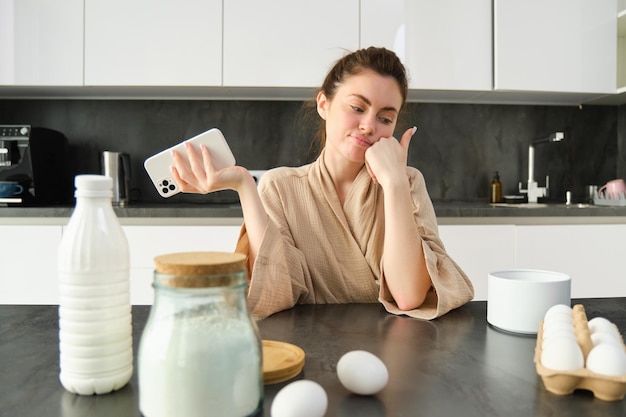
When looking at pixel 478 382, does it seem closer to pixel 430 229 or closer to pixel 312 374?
pixel 312 374

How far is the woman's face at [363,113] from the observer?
133 cm

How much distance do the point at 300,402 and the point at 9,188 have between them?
88.5 inches

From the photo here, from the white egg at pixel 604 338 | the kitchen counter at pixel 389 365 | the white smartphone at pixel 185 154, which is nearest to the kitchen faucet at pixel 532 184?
the kitchen counter at pixel 389 365

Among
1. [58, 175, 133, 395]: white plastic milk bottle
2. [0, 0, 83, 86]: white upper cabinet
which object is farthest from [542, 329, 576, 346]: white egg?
[0, 0, 83, 86]: white upper cabinet

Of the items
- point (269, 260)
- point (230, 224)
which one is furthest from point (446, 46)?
point (269, 260)

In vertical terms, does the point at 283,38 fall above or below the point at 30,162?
above

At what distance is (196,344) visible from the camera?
467 millimetres

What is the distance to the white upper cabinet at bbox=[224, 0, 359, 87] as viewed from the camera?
96.2 inches

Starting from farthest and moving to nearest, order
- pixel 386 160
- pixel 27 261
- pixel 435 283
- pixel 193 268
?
pixel 27 261 → pixel 386 160 → pixel 435 283 → pixel 193 268

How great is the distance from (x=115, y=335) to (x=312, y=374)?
0.23 metres

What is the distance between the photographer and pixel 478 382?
62 centimetres

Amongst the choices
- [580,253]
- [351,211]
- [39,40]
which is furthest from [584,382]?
[39,40]

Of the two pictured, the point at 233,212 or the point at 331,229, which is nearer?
the point at 331,229

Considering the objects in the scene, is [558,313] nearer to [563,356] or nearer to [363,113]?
[563,356]
